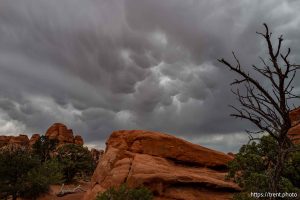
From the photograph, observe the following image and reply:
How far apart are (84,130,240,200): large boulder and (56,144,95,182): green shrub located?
24.6 m

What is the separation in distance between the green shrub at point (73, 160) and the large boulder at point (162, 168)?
24648 millimetres

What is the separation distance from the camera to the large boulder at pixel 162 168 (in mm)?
24984

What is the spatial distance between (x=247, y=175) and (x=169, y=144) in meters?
11.2

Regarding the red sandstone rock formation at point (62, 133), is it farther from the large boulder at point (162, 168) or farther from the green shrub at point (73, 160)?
the large boulder at point (162, 168)

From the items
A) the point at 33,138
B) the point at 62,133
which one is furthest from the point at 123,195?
the point at 33,138

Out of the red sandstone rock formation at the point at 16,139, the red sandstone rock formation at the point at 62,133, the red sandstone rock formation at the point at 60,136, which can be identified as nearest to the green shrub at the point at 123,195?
the red sandstone rock formation at the point at 60,136

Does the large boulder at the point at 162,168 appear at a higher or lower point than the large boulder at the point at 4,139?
lower

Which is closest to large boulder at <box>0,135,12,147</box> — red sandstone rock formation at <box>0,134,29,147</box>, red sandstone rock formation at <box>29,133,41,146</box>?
red sandstone rock formation at <box>0,134,29,147</box>

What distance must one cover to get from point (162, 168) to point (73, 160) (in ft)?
109

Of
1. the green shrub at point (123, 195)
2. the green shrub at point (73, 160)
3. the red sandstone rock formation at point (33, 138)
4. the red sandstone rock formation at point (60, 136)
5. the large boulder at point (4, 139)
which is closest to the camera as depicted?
the green shrub at point (123, 195)

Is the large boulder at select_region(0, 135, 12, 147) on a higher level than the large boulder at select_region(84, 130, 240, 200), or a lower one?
higher

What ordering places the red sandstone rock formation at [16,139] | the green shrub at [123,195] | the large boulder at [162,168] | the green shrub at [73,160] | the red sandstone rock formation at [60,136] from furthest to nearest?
the red sandstone rock formation at [16,139], the red sandstone rock formation at [60,136], the green shrub at [73,160], the large boulder at [162,168], the green shrub at [123,195]

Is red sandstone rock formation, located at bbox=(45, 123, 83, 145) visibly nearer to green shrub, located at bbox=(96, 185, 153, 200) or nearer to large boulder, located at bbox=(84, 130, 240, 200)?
large boulder, located at bbox=(84, 130, 240, 200)

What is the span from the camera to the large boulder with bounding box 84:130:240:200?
984 inches
